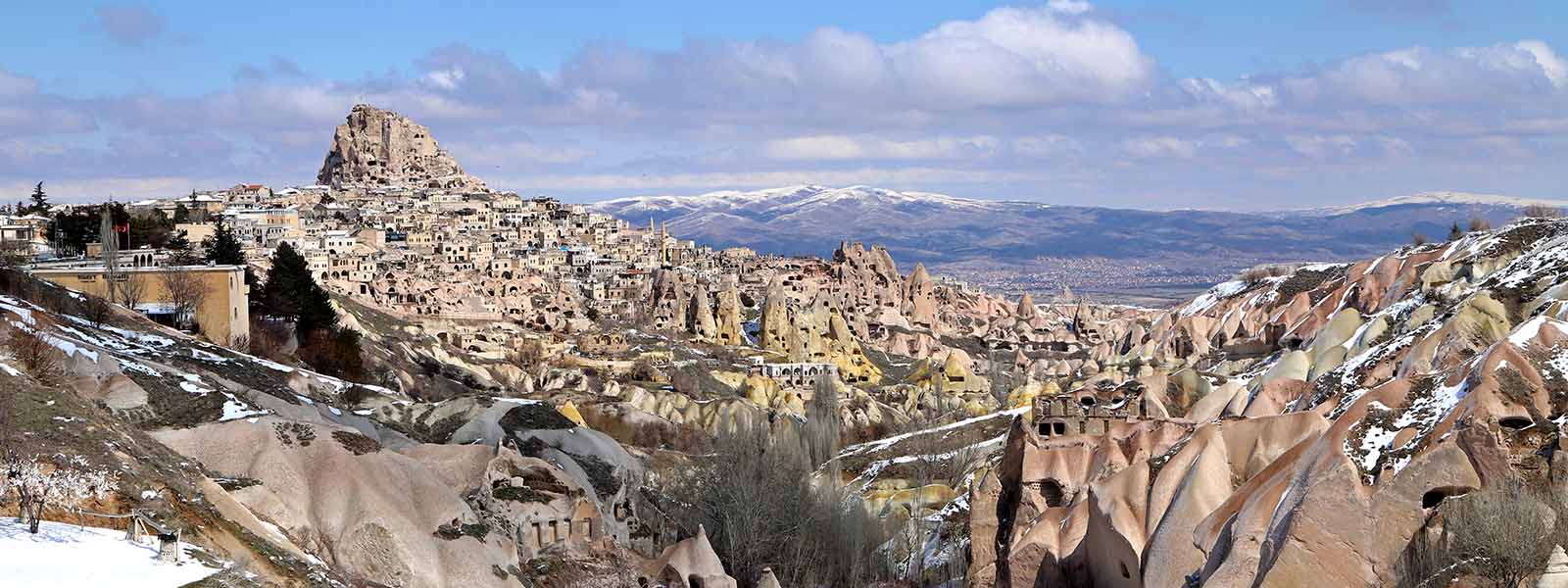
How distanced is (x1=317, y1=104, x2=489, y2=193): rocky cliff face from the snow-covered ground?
17201 centimetres

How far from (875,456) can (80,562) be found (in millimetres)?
39699

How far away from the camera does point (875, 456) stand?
55.5m

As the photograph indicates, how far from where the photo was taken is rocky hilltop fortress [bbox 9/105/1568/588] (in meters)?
21.1

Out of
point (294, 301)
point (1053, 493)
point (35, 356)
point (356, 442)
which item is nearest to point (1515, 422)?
point (1053, 493)

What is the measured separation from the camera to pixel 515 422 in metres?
37.7

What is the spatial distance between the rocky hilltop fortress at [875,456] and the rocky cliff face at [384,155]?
115149 millimetres

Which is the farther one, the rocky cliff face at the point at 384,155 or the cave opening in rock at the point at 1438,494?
the rocky cliff face at the point at 384,155

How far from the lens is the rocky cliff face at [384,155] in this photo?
19025 cm

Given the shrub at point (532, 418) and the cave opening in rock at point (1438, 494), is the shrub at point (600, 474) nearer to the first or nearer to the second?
the shrub at point (532, 418)

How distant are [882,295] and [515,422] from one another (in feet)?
345

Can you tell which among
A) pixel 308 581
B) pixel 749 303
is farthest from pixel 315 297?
pixel 749 303

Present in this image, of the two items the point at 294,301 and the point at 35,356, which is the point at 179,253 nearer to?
the point at 294,301

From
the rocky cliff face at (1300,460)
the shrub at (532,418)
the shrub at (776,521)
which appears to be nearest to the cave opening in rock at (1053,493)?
the rocky cliff face at (1300,460)

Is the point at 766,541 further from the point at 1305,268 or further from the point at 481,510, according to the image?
the point at 1305,268
